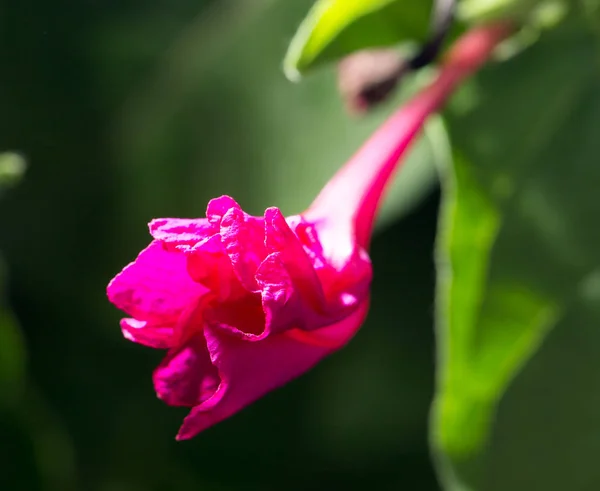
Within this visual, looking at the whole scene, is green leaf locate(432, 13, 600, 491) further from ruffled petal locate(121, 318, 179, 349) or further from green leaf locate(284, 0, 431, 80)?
ruffled petal locate(121, 318, 179, 349)

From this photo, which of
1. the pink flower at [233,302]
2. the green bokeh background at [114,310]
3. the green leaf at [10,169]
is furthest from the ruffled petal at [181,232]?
the green bokeh background at [114,310]

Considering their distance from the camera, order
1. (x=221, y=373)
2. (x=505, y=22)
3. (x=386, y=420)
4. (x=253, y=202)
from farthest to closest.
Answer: (x=386, y=420) < (x=253, y=202) < (x=505, y=22) < (x=221, y=373)

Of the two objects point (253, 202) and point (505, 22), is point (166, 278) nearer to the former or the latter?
point (505, 22)

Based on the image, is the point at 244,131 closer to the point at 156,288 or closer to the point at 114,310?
the point at 114,310

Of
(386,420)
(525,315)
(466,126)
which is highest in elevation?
(466,126)

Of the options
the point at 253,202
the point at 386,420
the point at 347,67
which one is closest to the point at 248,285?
the point at 347,67

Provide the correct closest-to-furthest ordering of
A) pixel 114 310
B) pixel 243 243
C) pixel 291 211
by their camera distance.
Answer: pixel 243 243, pixel 291 211, pixel 114 310

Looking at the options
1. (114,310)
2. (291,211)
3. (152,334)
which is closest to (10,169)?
(152,334)

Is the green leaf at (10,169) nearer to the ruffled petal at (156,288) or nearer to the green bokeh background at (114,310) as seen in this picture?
the ruffled petal at (156,288)
